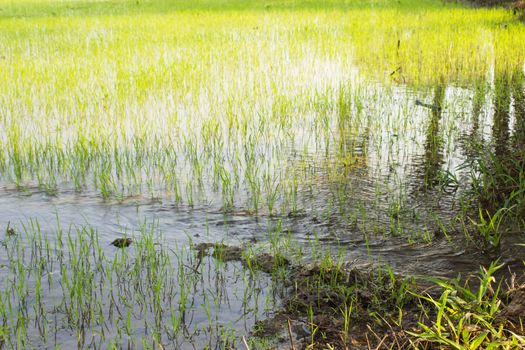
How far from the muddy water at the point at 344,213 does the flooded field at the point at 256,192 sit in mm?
17

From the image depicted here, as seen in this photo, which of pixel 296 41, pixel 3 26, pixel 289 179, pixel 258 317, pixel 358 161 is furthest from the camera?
pixel 3 26

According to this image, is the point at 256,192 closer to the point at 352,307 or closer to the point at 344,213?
the point at 344,213

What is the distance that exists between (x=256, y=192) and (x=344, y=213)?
0.71 metres

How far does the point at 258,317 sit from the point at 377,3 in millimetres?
15672

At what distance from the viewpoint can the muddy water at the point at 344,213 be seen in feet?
10.4

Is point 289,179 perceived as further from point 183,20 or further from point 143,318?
point 183,20

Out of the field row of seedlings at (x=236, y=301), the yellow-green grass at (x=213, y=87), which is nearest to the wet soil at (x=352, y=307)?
the field row of seedlings at (x=236, y=301)

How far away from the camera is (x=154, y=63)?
354 inches

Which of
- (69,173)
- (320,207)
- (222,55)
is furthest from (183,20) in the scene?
(320,207)

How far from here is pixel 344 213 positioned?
396 centimetres

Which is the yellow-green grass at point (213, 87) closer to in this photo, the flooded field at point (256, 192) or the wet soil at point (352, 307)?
the flooded field at point (256, 192)

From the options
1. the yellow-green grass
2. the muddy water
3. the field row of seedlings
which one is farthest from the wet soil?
the yellow-green grass

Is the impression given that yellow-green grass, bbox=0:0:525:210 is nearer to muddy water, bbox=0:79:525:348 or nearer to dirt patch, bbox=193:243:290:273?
muddy water, bbox=0:79:525:348

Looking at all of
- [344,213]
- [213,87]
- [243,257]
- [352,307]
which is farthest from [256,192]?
[213,87]
